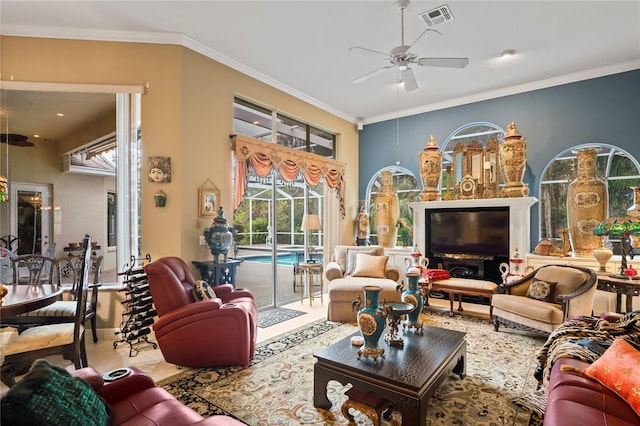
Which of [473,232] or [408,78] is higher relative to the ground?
[408,78]

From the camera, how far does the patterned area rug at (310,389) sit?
7.37 ft

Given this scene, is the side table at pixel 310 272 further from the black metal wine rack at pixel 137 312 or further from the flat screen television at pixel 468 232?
the black metal wine rack at pixel 137 312

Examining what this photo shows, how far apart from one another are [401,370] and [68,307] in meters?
3.22

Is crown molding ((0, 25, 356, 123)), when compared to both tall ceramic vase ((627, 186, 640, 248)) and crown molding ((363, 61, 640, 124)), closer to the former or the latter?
crown molding ((363, 61, 640, 124))

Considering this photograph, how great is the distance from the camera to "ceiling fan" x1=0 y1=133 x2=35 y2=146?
3609 millimetres

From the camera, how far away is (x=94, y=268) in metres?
3.65

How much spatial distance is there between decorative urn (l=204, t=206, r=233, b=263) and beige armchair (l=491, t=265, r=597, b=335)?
3.34m

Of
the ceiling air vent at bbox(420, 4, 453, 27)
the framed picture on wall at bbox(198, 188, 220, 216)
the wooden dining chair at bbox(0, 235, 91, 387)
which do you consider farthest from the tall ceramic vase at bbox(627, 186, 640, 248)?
the wooden dining chair at bbox(0, 235, 91, 387)

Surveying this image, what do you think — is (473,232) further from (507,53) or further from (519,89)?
(507,53)

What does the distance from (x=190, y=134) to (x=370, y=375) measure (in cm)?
330

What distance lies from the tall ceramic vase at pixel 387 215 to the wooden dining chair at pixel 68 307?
15.2 feet

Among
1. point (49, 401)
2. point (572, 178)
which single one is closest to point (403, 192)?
point (572, 178)

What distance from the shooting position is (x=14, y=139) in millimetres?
3646

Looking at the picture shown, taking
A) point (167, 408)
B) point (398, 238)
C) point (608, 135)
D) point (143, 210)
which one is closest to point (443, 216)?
point (398, 238)
